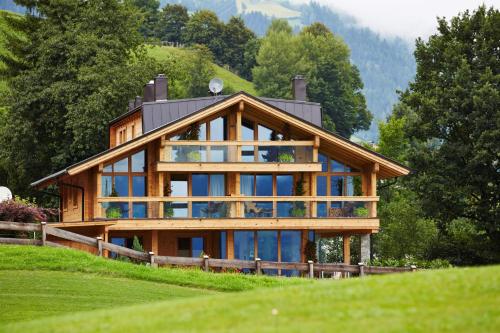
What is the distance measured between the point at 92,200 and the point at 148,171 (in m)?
2.50

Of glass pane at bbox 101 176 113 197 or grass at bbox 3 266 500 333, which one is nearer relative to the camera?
grass at bbox 3 266 500 333

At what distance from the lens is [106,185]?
174 ft

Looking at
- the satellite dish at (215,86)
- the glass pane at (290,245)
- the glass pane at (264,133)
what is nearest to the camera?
the glass pane at (290,245)

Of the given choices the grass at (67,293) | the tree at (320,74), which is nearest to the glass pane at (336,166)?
the grass at (67,293)

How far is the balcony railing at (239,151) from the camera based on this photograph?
172 ft

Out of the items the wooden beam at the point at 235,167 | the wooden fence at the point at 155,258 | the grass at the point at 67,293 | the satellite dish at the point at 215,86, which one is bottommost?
the grass at the point at 67,293

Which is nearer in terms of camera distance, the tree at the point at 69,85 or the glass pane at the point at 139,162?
the glass pane at the point at 139,162

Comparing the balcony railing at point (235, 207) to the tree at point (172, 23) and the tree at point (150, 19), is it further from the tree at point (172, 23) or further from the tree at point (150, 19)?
the tree at point (172, 23)

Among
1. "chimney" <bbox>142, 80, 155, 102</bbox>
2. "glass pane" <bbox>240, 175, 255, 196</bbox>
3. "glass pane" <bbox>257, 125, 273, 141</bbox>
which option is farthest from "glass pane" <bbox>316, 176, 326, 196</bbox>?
"chimney" <bbox>142, 80, 155, 102</bbox>

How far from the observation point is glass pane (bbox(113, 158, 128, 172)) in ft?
175

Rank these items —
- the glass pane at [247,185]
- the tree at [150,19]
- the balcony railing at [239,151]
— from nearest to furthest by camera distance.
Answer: the balcony railing at [239,151] < the glass pane at [247,185] < the tree at [150,19]

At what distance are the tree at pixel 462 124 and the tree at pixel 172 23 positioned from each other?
132 m

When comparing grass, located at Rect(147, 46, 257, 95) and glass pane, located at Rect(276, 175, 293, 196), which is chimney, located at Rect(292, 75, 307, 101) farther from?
grass, located at Rect(147, 46, 257, 95)

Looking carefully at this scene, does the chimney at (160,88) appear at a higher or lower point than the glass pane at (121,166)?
higher
